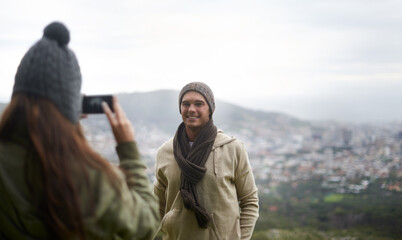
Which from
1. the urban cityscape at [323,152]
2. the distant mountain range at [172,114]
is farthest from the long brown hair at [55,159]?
the distant mountain range at [172,114]

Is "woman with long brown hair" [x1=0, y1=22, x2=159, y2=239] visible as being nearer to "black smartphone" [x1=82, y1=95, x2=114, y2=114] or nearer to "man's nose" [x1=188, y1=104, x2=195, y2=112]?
"black smartphone" [x1=82, y1=95, x2=114, y2=114]

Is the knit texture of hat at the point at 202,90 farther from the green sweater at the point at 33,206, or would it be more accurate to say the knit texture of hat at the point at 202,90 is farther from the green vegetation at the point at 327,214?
the green vegetation at the point at 327,214

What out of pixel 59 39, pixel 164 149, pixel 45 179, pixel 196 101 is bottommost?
pixel 164 149

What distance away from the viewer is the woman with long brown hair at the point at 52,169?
112cm

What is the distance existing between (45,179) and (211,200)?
1677 mm

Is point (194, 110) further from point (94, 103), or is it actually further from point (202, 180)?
point (94, 103)

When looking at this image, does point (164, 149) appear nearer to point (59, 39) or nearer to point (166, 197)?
point (166, 197)

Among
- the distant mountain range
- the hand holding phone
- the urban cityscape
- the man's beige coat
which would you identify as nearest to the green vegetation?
the urban cityscape

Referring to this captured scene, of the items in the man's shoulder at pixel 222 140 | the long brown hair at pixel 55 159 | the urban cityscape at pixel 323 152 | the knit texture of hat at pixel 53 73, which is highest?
the knit texture of hat at pixel 53 73

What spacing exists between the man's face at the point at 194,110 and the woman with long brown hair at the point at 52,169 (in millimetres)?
1541

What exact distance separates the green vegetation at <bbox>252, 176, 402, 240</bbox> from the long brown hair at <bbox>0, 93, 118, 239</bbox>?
5.51 m

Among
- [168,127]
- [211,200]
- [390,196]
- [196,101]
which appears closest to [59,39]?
[196,101]

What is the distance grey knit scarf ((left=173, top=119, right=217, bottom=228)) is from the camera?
2.58m

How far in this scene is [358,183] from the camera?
52.4ft
